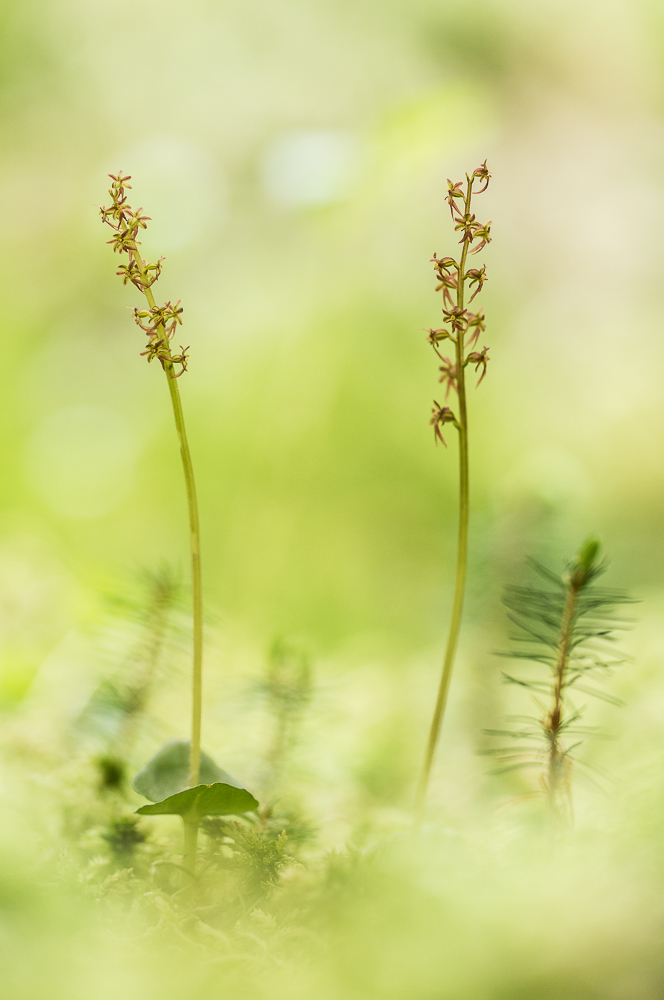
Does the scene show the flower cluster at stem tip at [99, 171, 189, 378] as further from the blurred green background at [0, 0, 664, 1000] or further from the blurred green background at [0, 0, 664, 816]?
the blurred green background at [0, 0, 664, 816]

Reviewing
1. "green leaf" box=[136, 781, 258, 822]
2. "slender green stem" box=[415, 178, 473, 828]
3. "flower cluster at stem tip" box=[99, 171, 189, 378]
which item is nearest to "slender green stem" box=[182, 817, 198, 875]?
"green leaf" box=[136, 781, 258, 822]

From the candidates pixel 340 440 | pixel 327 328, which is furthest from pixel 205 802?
pixel 327 328

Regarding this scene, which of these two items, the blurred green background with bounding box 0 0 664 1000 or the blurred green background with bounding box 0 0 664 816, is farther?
the blurred green background with bounding box 0 0 664 816

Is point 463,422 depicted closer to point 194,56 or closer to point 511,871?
point 511,871

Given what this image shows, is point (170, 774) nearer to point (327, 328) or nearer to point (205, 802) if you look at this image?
point (205, 802)

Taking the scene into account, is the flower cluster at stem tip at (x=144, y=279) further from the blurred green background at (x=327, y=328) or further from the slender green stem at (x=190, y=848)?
the blurred green background at (x=327, y=328)

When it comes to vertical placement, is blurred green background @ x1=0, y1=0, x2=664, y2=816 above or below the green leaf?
above

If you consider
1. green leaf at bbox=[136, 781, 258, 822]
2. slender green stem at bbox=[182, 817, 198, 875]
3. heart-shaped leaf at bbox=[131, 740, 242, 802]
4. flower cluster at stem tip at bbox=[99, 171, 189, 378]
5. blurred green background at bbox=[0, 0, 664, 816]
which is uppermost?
blurred green background at bbox=[0, 0, 664, 816]
